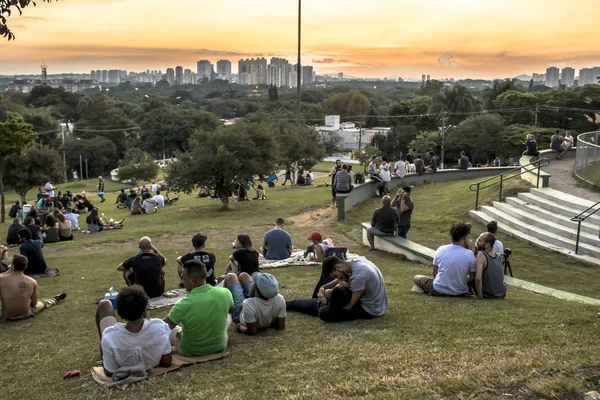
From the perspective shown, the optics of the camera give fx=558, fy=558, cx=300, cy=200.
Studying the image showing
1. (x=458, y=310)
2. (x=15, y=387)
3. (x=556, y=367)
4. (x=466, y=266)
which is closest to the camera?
(x=556, y=367)

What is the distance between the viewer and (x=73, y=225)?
20766 mm

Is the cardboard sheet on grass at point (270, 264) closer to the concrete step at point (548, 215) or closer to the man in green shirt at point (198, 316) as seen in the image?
the man in green shirt at point (198, 316)

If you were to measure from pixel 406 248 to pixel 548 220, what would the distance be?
4670mm

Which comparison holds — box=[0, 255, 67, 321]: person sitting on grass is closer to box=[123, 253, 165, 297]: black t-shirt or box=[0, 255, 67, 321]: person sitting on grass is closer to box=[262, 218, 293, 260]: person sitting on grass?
box=[123, 253, 165, 297]: black t-shirt

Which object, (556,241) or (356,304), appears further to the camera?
(556,241)

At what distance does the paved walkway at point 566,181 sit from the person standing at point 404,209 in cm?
563

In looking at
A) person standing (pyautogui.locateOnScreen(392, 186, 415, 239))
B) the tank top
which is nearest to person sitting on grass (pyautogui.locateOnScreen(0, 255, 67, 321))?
the tank top

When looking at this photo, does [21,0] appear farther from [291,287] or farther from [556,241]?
[556,241]

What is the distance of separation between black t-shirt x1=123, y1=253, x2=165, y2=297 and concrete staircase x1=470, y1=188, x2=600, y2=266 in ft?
31.2

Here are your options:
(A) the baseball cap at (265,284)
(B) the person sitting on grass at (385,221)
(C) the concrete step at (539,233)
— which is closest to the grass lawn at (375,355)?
(A) the baseball cap at (265,284)

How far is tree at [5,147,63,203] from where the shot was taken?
3381 cm

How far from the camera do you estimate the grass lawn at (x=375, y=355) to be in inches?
194

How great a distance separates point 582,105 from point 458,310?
71.6 meters

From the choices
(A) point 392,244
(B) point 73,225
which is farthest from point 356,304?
(B) point 73,225
